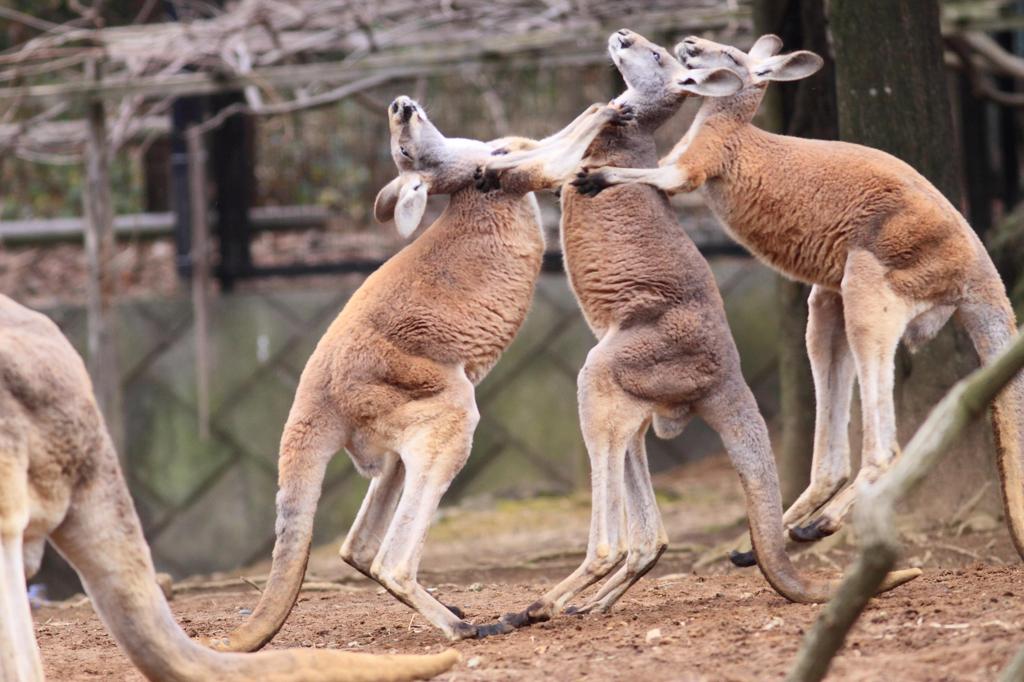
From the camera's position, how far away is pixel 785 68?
551 cm

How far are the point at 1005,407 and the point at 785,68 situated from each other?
60.6 inches

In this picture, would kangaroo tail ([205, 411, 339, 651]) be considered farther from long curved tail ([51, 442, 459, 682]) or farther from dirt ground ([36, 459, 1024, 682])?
long curved tail ([51, 442, 459, 682])

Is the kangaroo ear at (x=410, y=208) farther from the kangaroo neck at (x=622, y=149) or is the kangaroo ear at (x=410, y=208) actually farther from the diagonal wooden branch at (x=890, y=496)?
the diagonal wooden branch at (x=890, y=496)

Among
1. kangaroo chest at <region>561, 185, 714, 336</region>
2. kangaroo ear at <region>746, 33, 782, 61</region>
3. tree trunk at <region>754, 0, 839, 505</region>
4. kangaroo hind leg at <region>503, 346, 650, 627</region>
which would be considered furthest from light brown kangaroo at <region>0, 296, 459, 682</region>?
tree trunk at <region>754, 0, 839, 505</region>

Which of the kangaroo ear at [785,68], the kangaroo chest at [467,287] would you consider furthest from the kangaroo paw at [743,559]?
the kangaroo ear at [785,68]

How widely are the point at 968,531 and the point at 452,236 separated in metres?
2.80

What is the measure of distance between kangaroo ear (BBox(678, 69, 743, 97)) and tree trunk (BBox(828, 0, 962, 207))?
35.9 inches

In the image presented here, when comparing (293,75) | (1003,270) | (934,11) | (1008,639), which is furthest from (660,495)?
(1008,639)

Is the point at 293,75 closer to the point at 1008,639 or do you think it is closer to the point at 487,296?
the point at 487,296

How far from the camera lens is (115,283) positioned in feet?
35.2

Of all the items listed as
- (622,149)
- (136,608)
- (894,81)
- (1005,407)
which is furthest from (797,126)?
(136,608)

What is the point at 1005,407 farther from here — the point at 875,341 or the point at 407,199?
the point at 407,199

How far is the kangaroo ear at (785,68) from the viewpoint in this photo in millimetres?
5465

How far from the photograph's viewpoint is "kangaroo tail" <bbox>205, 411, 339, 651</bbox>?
4637mm
